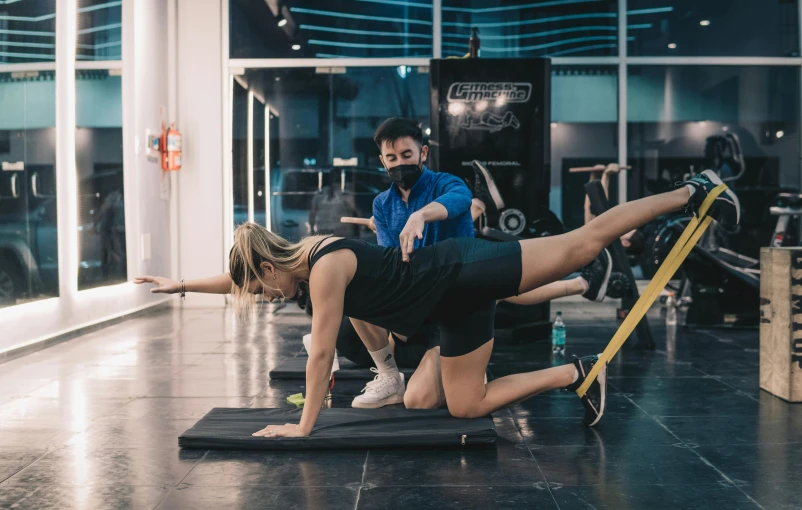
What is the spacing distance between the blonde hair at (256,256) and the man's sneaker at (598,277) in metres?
1.85

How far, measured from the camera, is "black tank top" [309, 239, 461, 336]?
2.72 meters

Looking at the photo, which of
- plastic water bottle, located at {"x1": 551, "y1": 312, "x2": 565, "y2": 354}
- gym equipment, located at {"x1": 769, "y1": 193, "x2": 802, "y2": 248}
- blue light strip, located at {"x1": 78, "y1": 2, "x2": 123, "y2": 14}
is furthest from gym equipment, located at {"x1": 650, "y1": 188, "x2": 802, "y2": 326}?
blue light strip, located at {"x1": 78, "y1": 2, "x2": 123, "y2": 14}

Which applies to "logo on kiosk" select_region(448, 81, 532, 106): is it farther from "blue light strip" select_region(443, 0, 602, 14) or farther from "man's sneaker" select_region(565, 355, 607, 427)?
"man's sneaker" select_region(565, 355, 607, 427)

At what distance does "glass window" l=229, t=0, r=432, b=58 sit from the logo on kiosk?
90.0 inches

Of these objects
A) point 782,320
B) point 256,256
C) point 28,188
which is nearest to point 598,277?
point 782,320

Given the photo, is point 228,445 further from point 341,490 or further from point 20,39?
point 20,39

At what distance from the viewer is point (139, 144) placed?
22.6 feet

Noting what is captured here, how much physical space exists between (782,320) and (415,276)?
5.74ft

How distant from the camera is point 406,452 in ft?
9.20

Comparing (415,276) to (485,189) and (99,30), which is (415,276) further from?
(99,30)

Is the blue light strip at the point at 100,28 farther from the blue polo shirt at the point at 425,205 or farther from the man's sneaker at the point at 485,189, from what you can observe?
the blue polo shirt at the point at 425,205

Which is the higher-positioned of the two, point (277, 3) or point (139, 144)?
point (277, 3)

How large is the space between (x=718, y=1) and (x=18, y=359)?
681cm

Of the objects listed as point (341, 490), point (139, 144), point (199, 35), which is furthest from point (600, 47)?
point (341, 490)
